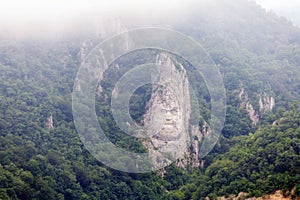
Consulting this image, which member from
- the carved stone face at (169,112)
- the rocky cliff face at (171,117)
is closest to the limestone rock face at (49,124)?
the rocky cliff face at (171,117)

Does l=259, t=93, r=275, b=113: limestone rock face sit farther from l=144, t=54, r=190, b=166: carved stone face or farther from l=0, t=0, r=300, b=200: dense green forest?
l=144, t=54, r=190, b=166: carved stone face

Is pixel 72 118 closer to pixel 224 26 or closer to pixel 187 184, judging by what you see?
pixel 187 184

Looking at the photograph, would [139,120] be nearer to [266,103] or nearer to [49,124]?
[49,124]

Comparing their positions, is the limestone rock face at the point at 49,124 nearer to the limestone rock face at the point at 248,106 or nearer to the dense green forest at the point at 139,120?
the dense green forest at the point at 139,120

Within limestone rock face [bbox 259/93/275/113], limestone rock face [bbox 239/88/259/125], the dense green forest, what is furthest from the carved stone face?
limestone rock face [bbox 259/93/275/113]

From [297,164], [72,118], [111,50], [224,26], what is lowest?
[297,164]

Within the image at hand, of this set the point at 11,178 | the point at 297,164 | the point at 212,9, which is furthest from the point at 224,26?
the point at 11,178
